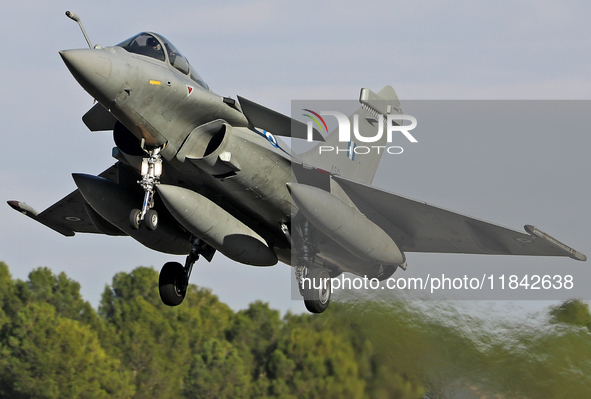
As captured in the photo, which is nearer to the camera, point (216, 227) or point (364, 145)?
point (216, 227)

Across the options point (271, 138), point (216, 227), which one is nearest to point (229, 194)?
point (216, 227)

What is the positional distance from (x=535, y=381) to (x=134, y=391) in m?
15.8

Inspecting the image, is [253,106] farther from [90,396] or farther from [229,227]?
[90,396]

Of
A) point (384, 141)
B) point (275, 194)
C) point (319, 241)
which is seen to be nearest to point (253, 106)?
point (275, 194)

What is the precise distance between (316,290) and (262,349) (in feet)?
36.4

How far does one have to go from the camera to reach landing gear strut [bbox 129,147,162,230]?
930 centimetres

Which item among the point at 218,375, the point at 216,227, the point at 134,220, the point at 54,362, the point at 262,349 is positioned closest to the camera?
the point at 134,220

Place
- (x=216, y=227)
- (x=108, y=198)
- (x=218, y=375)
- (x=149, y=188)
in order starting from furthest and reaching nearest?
(x=218, y=375) → (x=108, y=198) → (x=216, y=227) → (x=149, y=188)

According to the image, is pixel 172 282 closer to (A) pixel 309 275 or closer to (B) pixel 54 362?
(A) pixel 309 275

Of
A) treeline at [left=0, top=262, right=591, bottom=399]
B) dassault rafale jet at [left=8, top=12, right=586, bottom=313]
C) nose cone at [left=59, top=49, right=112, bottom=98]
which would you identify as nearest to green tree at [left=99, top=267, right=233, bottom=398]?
treeline at [left=0, top=262, right=591, bottom=399]

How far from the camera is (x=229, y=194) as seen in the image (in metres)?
10.2

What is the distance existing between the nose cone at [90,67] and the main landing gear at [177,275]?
3.36m

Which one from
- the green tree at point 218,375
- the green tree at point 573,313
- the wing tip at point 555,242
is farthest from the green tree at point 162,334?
the wing tip at point 555,242

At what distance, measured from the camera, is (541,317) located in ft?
36.8
